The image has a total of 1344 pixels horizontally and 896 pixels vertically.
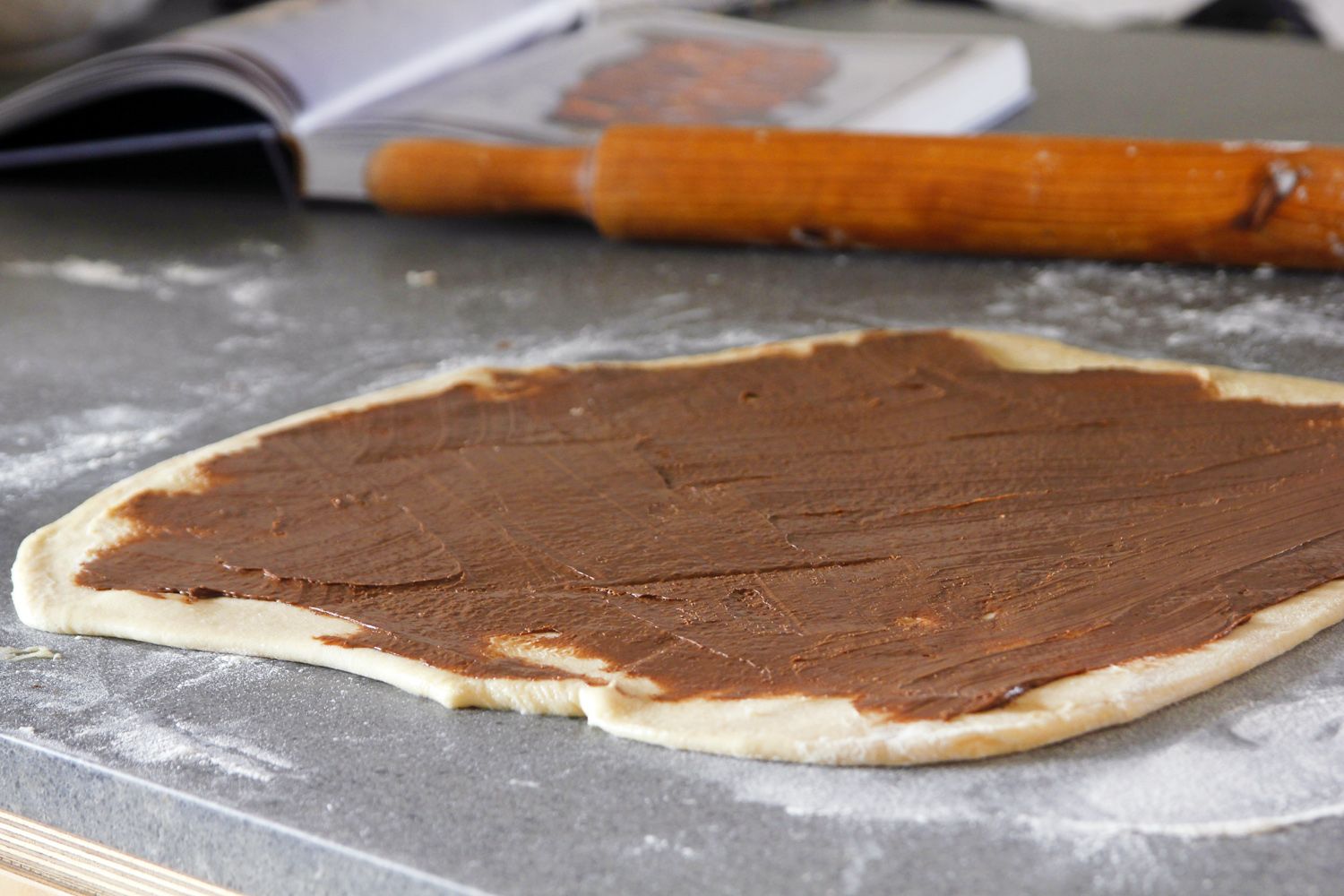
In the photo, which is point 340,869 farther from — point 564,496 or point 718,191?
point 718,191

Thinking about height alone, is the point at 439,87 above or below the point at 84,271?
above

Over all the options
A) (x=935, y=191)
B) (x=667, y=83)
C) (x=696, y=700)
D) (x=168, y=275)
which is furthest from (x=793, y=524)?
(x=667, y=83)

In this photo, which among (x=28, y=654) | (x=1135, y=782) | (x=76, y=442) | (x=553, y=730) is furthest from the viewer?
(x=76, y=442)

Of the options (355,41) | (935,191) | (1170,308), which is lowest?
(1170,308)

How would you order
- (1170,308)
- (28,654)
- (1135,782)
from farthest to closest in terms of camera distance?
(1170,308) < (28,654) < (1135,782)

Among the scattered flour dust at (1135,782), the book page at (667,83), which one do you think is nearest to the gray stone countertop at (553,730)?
the scattered flour dust at (1135,782)

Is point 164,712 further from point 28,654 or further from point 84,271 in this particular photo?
point 84,271

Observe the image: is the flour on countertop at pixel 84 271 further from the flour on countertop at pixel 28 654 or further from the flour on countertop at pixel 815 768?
the flour on countertop at pixel 28 654

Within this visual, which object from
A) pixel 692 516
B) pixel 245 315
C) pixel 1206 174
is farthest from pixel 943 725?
pixel 245 315

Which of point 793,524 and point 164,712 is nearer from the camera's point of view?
point 164,712
